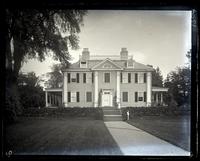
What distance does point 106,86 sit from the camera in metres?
3.04

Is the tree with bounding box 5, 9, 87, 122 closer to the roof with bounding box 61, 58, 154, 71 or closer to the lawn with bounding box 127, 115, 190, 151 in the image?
the roof with bounding box 61, 58, 154, 71

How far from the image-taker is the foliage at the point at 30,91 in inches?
112

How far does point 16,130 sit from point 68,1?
4.52ft

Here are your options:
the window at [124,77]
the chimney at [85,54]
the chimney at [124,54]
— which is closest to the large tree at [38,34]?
the chimney at [85,54]

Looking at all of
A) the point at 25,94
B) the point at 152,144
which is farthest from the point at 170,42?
the point at 25,94

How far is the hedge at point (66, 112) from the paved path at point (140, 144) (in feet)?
0.80

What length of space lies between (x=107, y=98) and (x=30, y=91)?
2.74 ft

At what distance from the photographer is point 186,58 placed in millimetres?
2732

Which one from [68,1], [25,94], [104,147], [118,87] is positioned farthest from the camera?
[118,87]

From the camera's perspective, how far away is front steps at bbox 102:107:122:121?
2.99 metres

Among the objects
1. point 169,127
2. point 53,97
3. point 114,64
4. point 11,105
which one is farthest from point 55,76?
point 169,127

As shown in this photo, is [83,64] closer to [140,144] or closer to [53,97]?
[53,97]

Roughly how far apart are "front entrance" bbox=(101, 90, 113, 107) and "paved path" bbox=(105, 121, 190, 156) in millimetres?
281
